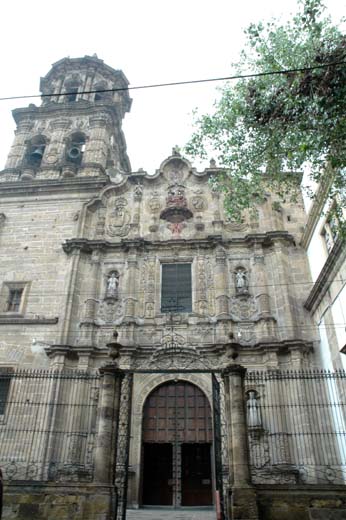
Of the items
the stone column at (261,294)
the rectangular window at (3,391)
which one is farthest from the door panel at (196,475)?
the rectangular window at (3,391)

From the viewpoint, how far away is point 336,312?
1209 cm

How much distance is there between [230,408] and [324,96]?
6572 millimetres

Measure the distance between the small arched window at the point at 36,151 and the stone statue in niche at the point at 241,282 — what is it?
37.3ft

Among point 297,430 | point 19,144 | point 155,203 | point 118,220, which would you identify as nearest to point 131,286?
point 118,220

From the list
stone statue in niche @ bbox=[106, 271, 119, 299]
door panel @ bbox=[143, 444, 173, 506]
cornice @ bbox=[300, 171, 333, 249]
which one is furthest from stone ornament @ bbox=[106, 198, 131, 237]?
door panel @ bbox=[143, 444, 173, 506]

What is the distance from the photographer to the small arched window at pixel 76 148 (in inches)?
816

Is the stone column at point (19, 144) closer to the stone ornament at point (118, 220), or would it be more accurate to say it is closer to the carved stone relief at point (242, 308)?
the stone ornament at point (118, 220)

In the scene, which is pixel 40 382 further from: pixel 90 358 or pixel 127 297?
pixel 127 297

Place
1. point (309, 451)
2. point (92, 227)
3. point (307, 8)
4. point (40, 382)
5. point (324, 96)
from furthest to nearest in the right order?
point (92, 227)
point (40, 382)
point (309, 451)
point (307, 8)
point (324, 96)

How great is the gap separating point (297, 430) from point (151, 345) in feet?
16.8

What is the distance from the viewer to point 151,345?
46.4 feet

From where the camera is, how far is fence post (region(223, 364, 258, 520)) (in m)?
7.66

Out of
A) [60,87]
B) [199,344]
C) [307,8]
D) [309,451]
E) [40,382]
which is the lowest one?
[309,451]

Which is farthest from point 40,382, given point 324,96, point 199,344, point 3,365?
point 324,96
